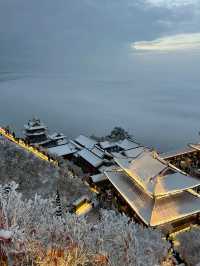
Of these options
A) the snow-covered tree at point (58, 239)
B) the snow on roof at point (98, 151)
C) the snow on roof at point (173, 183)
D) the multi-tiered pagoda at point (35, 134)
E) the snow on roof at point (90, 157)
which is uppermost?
the snow-covered tree at point (58, 239)

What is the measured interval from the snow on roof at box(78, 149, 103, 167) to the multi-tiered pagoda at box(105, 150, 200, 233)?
1484 cm

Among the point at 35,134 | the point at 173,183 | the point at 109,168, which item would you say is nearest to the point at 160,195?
the point at 173,183

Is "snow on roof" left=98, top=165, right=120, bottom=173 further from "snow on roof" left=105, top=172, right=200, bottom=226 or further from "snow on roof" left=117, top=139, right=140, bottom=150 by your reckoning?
"snow on roof" left=117, top=139, right=140, bottom=150

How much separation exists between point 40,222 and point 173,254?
9.16 m

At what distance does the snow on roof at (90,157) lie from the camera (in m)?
37.1

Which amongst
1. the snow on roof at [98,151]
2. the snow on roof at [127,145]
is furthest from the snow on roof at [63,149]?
the snow on roof at [127,145]

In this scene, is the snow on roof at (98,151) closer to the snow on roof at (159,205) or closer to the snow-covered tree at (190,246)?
the snow on roof at (159,205)

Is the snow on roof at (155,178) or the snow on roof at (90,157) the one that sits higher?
the snow on roof at (155,178)

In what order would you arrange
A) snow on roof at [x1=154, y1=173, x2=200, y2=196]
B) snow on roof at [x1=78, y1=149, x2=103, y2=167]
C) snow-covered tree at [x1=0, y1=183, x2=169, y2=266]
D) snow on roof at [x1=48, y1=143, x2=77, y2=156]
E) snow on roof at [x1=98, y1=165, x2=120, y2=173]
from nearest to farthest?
1. snow-covered tree at [x1=0, y1=183, x2=169, y2=266]
2. snow on roof at [x1=154, y1=173, x2=200, y2=196]
3. snow on roof at [x1=98, y1=165, x2=120, y2=173]
4. snow on roof at [x1=78, y1=149, x2=103, y2=167]
5. snow on roof at [x1=48, y1=143, x2=77, y2=156]

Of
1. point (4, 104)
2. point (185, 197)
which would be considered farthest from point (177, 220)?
point (4, 104)

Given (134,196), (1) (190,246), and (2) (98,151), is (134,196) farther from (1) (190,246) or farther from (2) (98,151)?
(2) (98,151)

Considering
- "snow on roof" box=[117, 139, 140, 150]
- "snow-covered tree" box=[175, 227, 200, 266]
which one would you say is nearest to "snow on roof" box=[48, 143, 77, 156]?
"snow on roof" box=[117, 139, 140, 150]

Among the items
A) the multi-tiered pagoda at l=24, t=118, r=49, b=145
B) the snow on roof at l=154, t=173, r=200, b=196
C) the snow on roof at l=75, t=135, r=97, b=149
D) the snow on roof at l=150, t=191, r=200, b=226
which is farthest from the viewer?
the multi-tiered pagoda at l=24, t=118, r=49, b=145

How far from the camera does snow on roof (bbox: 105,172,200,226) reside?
18812 mm
